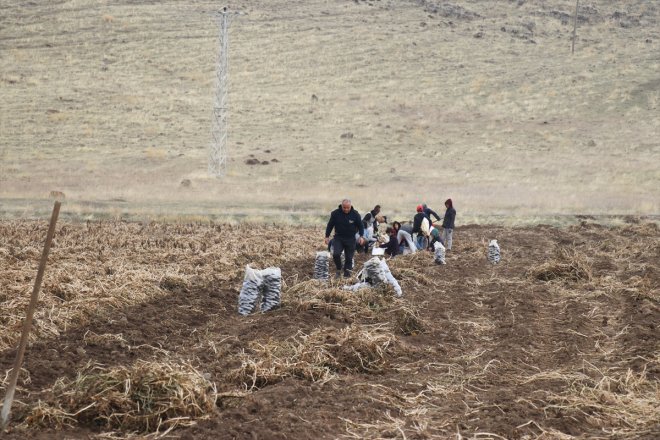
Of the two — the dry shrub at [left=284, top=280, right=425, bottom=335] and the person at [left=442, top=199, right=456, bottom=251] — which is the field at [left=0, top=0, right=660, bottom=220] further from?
the dry shrub at [left=284, top=280, right=425, bottom=335]

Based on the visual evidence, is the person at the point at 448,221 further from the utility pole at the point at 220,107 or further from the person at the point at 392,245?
the utility pole at the point at 220,107

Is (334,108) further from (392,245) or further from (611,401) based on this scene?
(611,401)

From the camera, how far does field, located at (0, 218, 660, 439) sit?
26.1 feet

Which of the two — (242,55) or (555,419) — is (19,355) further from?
(242,55)

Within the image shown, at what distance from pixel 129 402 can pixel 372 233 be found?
1319 centimetres

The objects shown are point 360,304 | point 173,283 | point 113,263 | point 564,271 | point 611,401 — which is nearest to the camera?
point 611,401

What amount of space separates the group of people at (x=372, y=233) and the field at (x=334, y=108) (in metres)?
11.4

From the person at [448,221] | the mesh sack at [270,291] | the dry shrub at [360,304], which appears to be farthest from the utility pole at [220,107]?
the mesh sack at [270,291]

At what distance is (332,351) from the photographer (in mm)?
10398

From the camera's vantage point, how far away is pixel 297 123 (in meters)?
57.4

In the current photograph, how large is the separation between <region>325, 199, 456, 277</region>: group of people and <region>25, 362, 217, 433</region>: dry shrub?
25.7 ft

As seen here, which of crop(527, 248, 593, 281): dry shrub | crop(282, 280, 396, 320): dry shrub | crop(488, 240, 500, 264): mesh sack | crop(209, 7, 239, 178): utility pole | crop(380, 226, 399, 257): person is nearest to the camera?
crop(282, 280, 396, 320): dry shrub

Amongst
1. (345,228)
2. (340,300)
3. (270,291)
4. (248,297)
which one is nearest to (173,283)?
(248,297)

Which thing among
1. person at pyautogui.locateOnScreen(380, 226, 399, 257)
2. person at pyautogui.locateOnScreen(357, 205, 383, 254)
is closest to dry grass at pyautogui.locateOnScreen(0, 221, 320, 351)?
person at pyautogui.locateOnScreen(357, 205, 383, 254)
